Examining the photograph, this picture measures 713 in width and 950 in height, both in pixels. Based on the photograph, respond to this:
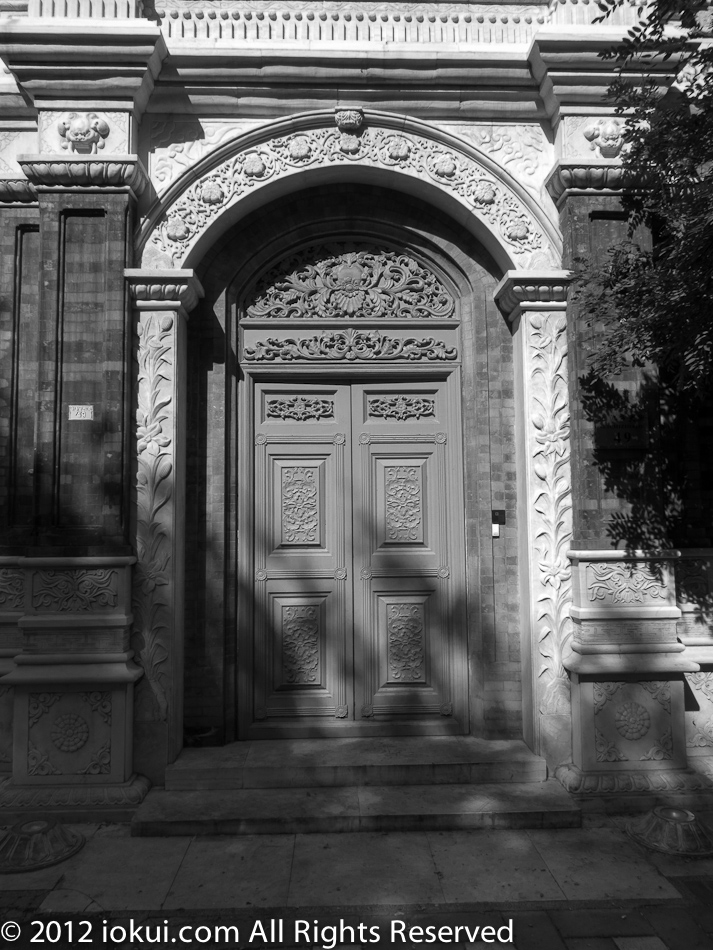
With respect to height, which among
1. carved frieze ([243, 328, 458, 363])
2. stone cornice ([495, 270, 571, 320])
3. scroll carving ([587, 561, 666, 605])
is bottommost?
scroll carving ([587, 561, 666, 605])

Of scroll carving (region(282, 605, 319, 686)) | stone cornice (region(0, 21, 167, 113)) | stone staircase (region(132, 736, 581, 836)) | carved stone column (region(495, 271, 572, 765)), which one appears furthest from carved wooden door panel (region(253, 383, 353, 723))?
stone cornice (region(0, 21, 167, 113))

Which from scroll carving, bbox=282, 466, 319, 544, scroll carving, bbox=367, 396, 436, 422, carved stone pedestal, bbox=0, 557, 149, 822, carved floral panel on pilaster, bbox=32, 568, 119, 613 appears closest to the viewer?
carved stone pedestal, bbox=0, 557, 149, 822

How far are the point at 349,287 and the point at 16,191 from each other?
7.97 feet

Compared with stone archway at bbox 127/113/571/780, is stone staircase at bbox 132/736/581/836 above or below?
below

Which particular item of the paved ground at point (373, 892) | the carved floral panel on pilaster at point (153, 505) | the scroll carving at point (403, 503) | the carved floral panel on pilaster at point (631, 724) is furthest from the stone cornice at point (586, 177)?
the paved ground at point (373, 892)

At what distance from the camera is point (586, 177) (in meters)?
4.67

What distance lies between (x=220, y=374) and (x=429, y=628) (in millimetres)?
2406

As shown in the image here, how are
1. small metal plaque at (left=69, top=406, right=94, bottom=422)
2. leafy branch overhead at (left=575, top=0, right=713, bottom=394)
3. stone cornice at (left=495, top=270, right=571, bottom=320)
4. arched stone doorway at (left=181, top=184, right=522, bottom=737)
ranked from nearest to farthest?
leafy branch overhead at (left=575, top=0, right=713, bottom=394) < small metal plaque at (left=69, top=406, right=94, bottom=422) < stone cornice at (left=495, top=270, right=571, bottom=320) < arched stone doorway at (left=181, top=184, right=522, bottom=737)

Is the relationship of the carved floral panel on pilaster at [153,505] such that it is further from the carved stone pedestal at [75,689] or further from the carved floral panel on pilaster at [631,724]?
the carved floral panel on pilaster at [631,724]

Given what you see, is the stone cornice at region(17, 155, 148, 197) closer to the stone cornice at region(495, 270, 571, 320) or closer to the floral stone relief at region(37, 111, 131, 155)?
the floral stone relief at region(37, 111, 131, 155)

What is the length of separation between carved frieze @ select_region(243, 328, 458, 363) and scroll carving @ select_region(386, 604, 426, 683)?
6.14ft

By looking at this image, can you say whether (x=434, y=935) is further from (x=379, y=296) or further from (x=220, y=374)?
(x=379, y=296)

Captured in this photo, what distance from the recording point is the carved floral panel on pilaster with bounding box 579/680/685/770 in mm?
4418

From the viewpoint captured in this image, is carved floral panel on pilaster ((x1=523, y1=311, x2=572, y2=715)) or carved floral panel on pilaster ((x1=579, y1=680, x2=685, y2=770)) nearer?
carved floral panel on pilaster ((x1=579, y1=680, x2=685, y2=770))
